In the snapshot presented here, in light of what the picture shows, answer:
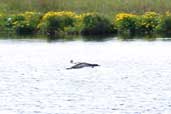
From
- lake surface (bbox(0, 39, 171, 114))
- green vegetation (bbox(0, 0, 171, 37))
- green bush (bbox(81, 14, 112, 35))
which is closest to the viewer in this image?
lake surface (bbox(0, 39, 171, 114))

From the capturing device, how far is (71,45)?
64.9 m

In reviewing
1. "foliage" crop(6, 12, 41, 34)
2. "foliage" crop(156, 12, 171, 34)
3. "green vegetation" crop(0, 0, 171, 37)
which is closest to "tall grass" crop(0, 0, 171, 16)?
"green vegetation" crop(0, 0, 171, 37)

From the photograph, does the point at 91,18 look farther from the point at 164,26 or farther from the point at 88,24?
the point at 164,26

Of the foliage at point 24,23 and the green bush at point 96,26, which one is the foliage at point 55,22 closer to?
the foliage at point 24,23

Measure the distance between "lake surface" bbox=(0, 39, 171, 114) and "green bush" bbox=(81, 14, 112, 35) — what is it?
14.5 metres

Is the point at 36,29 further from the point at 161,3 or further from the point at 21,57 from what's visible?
the point at 21,57

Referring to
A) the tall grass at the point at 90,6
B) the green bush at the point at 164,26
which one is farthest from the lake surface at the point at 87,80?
the tall grass at the point at 90,6

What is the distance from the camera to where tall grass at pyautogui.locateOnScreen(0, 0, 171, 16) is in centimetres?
8919

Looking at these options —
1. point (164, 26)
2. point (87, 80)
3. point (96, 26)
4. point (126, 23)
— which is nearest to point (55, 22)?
point (96, 26)

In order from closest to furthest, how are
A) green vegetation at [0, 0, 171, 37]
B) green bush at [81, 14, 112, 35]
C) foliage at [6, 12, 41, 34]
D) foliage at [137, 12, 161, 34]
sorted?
green bush at [81, 14, 112, 35] → green vegetation at [0, 0, 171, 37] → foliage at [137, 12, 161, 34] → foliage at [6, 12, 41, 34]

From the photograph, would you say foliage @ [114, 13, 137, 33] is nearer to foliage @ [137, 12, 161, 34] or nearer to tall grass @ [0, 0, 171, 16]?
foliage @ [137, 12, 161, 34]

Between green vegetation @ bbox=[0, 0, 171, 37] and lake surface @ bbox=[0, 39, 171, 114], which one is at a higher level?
green vegetation @ bbox=[0, 0, 171, 37]

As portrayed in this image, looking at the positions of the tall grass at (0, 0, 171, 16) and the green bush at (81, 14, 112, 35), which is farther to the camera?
the tall grass at (0, 0, 171, 16)

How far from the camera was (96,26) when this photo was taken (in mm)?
79312
